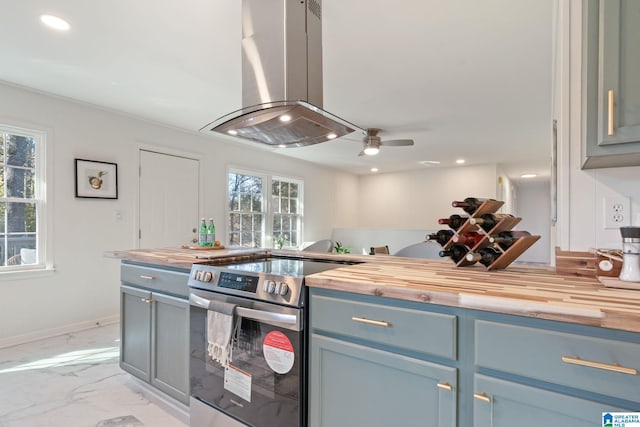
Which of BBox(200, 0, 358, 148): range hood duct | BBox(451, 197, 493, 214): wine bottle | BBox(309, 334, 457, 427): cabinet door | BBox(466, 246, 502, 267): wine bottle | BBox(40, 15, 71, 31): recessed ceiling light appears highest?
BBox(40, 15, 71, 31): recessed ceiling light

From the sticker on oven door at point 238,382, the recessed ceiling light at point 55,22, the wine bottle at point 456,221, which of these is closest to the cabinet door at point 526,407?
the wine bottle at point 456,221

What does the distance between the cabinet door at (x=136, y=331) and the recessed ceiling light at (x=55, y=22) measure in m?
1.74

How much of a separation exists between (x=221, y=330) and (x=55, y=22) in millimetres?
2201

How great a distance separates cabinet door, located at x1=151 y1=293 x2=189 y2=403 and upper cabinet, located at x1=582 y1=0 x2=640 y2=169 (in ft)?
6.65

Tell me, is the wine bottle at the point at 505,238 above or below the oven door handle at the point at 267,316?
above

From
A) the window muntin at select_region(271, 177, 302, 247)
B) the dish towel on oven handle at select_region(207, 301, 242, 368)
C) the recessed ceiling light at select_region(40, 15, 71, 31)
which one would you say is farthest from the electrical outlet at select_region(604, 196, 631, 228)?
the window muntin at select_region(271, 177, 302, 247)

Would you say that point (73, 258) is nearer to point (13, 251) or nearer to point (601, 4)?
point (13, 251)

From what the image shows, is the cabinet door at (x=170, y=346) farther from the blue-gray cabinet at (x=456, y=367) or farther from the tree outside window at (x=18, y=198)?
the tree outside window at (x=18, y=198)

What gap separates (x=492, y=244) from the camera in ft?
5.19

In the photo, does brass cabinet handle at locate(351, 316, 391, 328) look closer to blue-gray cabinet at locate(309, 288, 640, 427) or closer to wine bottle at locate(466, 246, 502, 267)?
blue-gray cabinet at locate(309, 288, 640, 427)

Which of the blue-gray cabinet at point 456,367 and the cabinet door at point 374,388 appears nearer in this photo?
the blue-gray cabinet at point 456,367

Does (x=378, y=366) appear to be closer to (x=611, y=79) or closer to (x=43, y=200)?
(x=611, y=79)

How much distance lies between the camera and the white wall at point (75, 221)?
3.16 m

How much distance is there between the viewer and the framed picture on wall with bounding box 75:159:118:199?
11.6 feet
